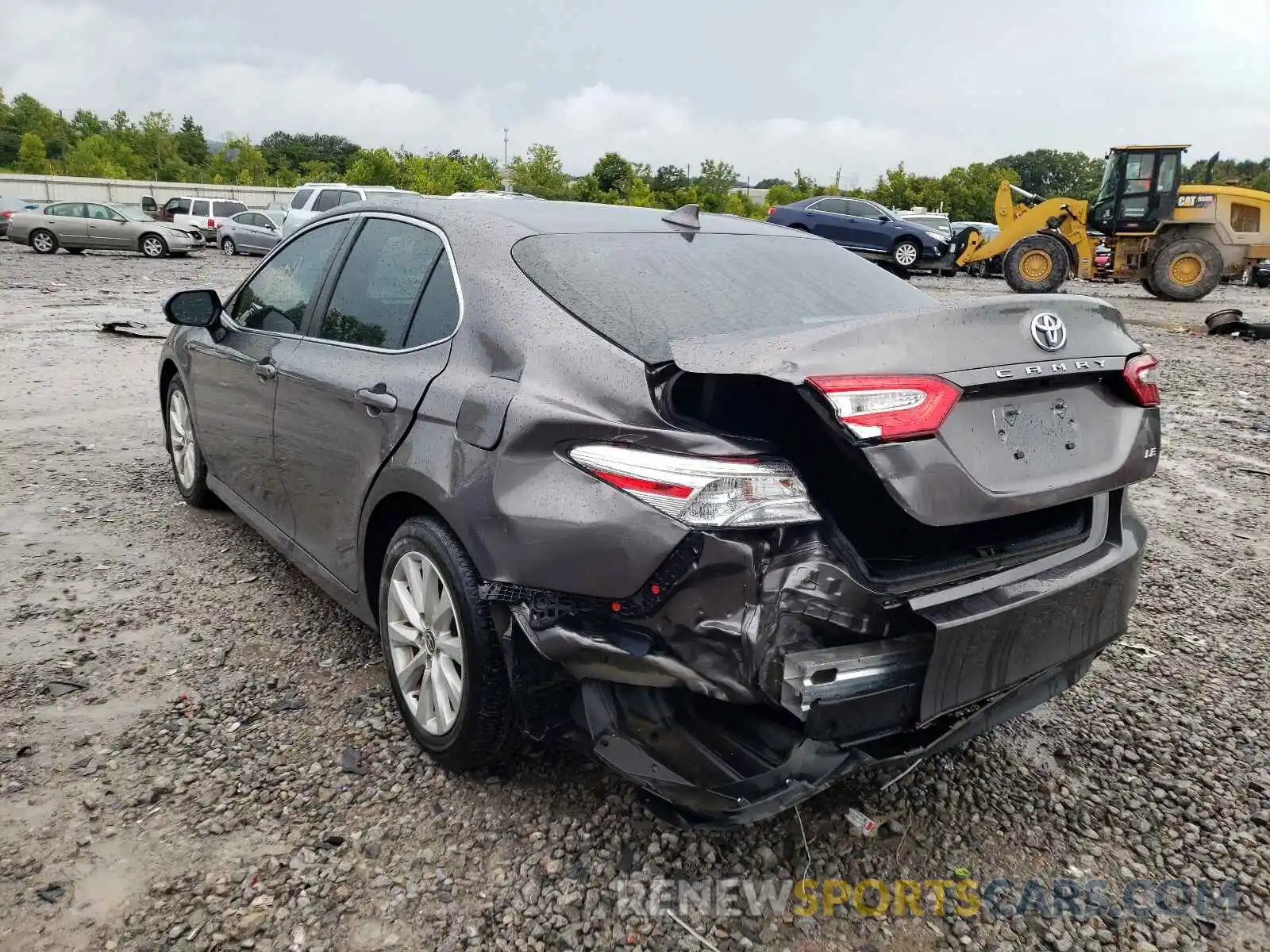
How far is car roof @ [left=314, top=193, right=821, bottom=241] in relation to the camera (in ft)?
9.33

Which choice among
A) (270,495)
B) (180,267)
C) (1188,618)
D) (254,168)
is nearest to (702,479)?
(270,495)

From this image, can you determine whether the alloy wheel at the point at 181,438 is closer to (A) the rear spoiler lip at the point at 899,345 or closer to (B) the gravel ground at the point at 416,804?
(B) the gravel ground at the point at 416,804

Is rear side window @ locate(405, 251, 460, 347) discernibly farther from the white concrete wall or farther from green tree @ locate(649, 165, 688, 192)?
green tree @ locate(649, 165, 688, 192)

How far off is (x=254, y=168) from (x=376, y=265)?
240ft

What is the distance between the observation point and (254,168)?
67375 millimetres

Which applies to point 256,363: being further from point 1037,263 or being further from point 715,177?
point 715,177

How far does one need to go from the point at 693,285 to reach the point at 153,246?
25.5 m

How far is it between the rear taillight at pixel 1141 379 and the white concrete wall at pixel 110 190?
166ft

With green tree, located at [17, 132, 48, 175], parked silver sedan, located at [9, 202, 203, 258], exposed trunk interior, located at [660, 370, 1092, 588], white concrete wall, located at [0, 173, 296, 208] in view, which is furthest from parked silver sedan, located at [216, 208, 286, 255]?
green tree, located at [17, 132, 48, 175]

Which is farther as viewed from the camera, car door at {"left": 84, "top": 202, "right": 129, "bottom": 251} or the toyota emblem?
car door at {"left": 84, "top": 202, "right": 129, "bottom": 251}

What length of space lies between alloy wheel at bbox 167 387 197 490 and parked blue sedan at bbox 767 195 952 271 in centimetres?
1979

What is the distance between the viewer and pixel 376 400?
2.76 meters

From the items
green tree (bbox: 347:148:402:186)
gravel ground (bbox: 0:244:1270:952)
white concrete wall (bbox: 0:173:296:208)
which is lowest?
gravel ground (bbox: 0:244:1270:952)

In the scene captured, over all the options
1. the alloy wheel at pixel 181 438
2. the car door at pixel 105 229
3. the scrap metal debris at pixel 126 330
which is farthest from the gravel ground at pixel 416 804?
the car door at pixel 105 229
